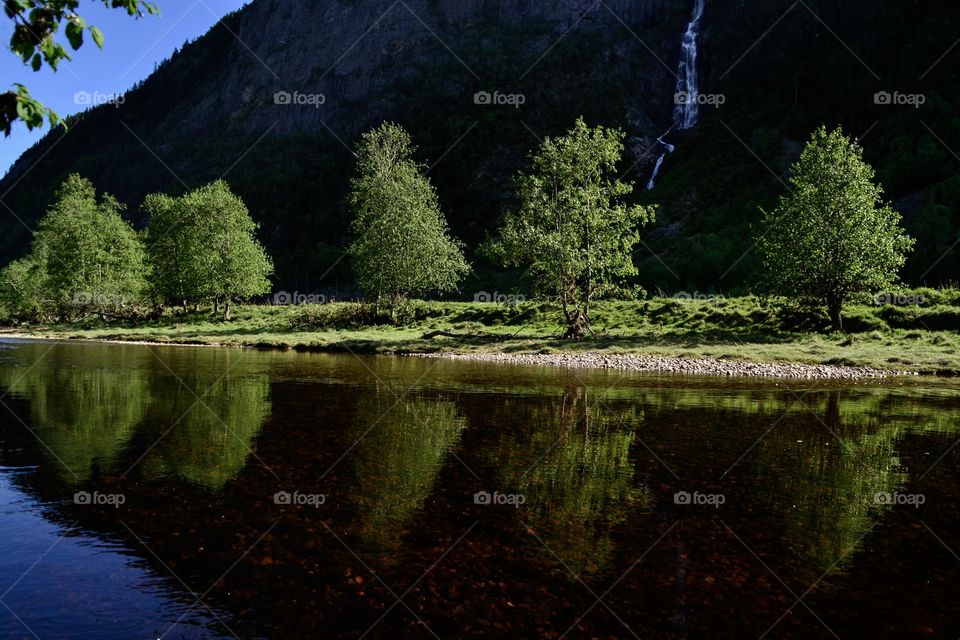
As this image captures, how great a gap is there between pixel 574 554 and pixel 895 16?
7358 inches

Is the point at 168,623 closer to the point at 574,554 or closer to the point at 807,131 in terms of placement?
the point at 574,554

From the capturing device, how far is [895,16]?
153 metres

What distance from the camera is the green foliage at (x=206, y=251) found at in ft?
240

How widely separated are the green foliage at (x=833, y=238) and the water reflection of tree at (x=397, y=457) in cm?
3247

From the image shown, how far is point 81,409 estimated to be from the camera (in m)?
21.3

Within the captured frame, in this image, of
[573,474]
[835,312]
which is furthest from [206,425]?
[835,312]

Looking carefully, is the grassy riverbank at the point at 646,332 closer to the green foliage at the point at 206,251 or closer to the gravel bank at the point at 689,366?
the gravel bank at the point at 689,366
